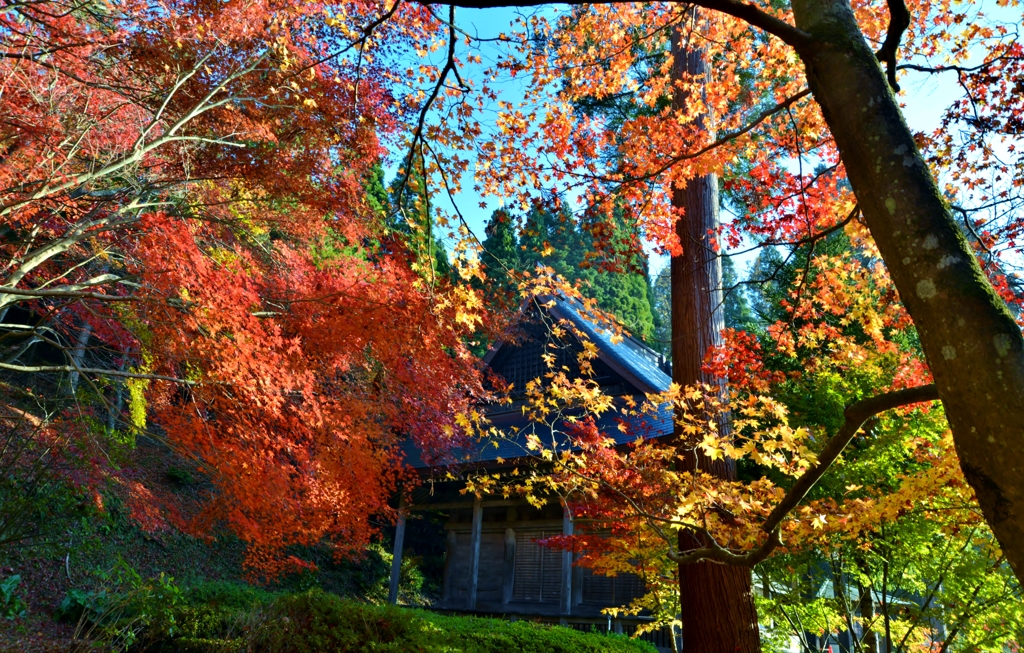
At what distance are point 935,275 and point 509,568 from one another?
12.3 metres

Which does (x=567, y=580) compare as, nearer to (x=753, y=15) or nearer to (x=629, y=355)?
(x=629, y=355)

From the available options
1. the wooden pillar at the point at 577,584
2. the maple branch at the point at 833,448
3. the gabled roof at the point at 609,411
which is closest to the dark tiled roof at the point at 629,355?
the gabled roof at the point at 609,411

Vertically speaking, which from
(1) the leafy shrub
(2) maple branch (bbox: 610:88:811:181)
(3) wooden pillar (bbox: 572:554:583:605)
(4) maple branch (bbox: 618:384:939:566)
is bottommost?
(1) the leafy shrub

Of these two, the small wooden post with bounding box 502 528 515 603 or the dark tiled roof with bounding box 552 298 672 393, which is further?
the small wooden post with bounding box 502 528 515 603

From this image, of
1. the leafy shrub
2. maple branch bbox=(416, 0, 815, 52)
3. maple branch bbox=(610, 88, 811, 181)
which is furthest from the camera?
the leafy shrub

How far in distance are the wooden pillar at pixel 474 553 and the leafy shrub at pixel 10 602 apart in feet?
23.5

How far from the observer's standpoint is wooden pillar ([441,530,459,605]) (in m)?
14.1

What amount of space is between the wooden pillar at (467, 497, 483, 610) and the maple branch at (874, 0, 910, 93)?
1111 cm

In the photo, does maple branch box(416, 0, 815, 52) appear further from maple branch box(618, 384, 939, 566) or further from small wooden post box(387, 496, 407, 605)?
small wooden post box(387, 496, 407, 605)

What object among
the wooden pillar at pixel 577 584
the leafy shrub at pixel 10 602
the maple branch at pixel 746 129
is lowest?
the leafy shrub at pixel 10 602

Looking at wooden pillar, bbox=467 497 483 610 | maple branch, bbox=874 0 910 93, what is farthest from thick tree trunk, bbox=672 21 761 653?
wooden pillar, bbox=467 497 483 610

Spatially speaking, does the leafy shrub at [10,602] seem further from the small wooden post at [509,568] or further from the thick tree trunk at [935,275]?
the thick tree trunk at [935,275]

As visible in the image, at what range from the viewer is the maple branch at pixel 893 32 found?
2.56 metres

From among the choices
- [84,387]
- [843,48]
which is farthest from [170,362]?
[843,48]
